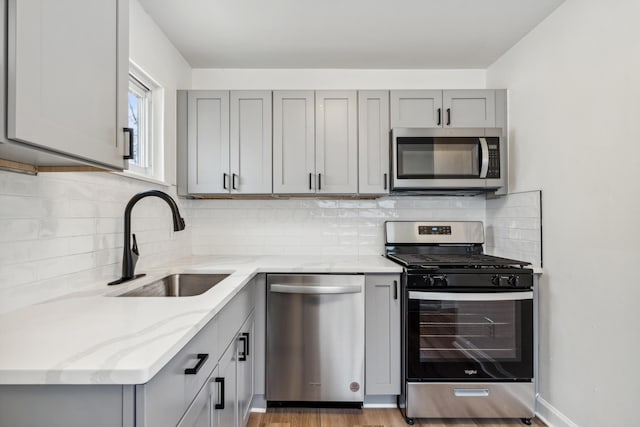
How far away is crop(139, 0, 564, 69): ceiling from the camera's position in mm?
1909

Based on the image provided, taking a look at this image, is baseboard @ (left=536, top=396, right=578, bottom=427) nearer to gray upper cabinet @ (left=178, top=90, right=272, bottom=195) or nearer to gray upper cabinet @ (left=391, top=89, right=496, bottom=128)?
gray upper cabinet @ (left=391, top=89, right=496, bottom=128)

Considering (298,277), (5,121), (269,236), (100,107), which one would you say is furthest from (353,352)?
(5,121)

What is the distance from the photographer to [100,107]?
3.41ft

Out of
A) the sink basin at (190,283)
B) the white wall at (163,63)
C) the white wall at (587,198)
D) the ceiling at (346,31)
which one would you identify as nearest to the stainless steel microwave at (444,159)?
the white wall at (587,198)

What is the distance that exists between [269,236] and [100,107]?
5.90 ft

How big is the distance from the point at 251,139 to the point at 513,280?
76.4 inches

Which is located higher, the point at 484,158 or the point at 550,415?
the point at 484,158

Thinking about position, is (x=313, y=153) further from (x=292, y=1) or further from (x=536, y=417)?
(x=536, y=417)

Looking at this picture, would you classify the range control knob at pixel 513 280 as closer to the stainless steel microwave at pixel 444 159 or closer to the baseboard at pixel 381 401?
the stainless steel microwave at pixel 444 159

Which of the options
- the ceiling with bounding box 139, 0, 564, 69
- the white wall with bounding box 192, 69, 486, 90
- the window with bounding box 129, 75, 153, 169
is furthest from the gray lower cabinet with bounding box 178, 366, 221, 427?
the white wall with bounding box 192, 69, 486, 90

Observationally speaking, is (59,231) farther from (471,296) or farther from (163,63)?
(471,296)

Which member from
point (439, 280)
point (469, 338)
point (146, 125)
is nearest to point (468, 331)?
point (469, 338)

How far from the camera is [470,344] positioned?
2016 millimetres

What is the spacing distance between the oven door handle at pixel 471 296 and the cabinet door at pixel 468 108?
119cm
